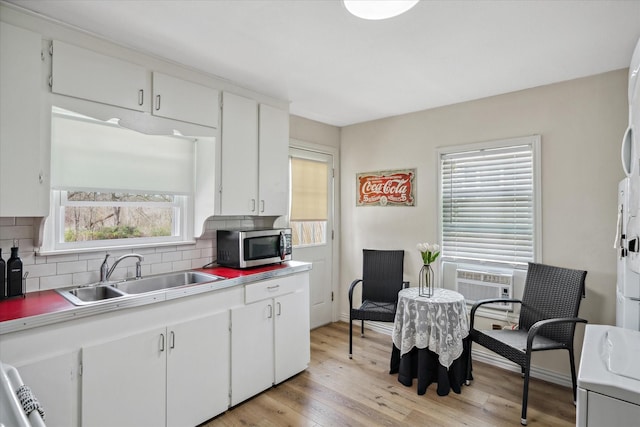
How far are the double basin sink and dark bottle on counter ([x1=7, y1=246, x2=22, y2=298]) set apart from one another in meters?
0.20

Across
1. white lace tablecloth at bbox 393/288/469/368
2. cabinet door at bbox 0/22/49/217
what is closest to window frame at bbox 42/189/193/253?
cabinet door at bbox 0/22/49/217

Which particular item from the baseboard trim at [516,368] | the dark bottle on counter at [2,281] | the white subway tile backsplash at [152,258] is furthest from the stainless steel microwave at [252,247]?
the baseboard trim at [516,368]

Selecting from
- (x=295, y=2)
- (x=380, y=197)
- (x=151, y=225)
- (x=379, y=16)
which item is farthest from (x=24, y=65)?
(x=380, y=197)

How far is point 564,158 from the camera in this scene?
289 centimetres

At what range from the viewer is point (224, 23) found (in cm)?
200

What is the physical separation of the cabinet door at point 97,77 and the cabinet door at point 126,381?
1.45 metres

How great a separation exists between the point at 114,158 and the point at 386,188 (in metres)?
2.73

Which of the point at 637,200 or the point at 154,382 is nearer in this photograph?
the point at 637,200

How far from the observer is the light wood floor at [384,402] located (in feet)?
7.75

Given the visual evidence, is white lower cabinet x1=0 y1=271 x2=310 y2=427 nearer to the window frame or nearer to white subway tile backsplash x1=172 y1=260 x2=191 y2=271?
white subway tile backsplash x1=172 y1=260 x2=191 y2=271

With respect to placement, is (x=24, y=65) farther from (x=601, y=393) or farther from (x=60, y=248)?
(x=601, y=393)

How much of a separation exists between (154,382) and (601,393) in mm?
2201

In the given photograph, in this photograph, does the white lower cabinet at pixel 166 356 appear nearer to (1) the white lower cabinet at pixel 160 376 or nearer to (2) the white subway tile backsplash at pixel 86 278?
(1) the white lower cabinet at pixel 160 376

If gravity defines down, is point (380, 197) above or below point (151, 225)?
above
